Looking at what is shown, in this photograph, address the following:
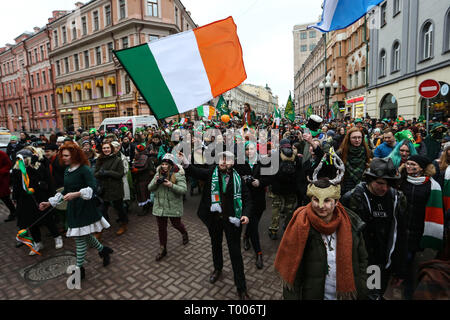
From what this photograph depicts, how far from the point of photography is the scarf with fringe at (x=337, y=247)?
6.81ft

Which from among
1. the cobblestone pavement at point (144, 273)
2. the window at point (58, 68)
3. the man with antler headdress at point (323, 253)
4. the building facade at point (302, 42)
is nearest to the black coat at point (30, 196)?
the cobblestone pavement at point (144, 273)

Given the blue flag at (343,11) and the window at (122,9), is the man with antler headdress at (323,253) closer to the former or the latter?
the blue flag at (343,11)

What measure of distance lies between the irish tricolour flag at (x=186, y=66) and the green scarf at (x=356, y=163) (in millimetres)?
2303

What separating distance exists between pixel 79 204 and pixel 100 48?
34978 mm

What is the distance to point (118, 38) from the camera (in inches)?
1179

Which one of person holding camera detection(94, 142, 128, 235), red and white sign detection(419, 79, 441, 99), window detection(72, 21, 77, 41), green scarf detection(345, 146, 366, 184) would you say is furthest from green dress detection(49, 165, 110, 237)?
window detection(72, 21, 77, 41)

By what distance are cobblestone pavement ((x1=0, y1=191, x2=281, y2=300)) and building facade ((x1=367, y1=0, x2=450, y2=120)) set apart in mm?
11608

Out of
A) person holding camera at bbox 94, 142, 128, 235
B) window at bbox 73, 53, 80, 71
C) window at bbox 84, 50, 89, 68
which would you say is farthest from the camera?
window at bbox 73, 53, 80, 71

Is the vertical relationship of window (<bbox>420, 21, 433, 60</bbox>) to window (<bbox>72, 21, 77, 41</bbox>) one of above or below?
below

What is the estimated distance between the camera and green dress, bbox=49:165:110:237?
368 centimetres

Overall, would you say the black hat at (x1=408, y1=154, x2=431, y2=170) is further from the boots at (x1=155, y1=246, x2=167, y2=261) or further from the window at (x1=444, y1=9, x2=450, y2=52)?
the window at (x1=444, y1=9, x2=450, y2=52)

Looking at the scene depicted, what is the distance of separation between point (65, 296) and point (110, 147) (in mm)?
2837

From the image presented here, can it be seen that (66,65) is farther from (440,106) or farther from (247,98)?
(247,98)
